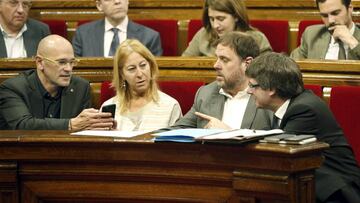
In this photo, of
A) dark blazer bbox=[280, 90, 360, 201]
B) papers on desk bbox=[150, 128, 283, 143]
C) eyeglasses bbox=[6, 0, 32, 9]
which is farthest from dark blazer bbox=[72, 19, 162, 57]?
papers on desk bbox=[150, 128, 283, 143]

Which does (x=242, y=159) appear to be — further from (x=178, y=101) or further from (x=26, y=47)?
(x=26, y=47)

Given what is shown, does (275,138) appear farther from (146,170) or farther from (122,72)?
(122,72)

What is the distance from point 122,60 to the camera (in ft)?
10.4

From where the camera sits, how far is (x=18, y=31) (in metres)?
3.94

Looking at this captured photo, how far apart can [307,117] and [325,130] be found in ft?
0.23

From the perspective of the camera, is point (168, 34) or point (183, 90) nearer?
point (183, 90)

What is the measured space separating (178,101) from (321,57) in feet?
2.41

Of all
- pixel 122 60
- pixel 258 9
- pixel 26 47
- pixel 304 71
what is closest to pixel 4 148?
pixel 122 60

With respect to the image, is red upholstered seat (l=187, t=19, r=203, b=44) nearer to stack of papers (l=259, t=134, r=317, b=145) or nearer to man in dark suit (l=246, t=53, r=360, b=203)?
man in dark suit (l=246, t=53, r=360, b=203)

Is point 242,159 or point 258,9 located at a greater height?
point 258,9

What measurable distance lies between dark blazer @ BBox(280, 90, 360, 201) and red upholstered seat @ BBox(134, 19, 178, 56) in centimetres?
163

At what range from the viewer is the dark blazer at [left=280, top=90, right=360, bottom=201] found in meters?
2.44

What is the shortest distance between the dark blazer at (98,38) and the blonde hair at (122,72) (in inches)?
28.6

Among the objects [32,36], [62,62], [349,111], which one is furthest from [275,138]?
[32,36]
